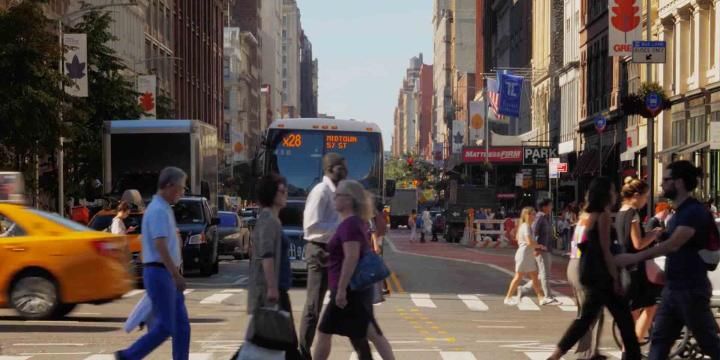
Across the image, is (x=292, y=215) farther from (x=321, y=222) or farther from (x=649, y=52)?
(x=321, y=222)

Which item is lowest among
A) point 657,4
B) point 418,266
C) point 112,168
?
point 418,266

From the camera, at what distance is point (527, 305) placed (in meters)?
24.6

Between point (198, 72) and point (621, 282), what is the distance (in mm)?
90275

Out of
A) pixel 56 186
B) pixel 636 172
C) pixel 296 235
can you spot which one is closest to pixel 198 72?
pixel 636 172

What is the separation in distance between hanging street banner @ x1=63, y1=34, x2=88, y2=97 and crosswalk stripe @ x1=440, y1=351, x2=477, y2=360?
2578 cm

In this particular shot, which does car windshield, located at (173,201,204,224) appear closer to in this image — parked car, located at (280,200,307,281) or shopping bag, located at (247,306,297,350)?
parked car, located at (280,200,307,281)

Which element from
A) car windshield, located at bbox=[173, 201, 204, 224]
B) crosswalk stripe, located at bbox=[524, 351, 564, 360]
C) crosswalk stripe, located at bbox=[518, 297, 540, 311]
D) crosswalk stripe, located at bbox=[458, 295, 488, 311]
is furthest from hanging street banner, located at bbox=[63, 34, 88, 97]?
crosswalk stripe, located at bbox=[524, 351, 564, 360]

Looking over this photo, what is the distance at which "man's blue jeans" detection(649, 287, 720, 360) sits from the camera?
11102 mm

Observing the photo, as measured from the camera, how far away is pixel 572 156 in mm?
78812

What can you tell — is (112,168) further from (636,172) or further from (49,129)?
(636,172)

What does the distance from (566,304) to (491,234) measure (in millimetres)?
42417

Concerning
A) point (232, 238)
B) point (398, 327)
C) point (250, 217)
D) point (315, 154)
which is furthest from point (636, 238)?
point (250, 217)

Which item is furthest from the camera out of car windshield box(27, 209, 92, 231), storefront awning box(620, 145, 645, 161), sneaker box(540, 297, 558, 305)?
storefront awning box(620, 145, 645, 161)

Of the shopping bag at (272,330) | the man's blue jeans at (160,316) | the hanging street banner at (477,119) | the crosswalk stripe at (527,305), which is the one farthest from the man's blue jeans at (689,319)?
the hanging street banner at (477,119)
